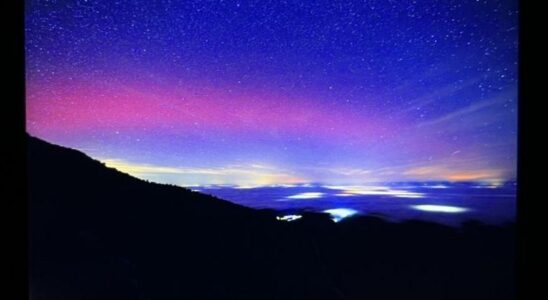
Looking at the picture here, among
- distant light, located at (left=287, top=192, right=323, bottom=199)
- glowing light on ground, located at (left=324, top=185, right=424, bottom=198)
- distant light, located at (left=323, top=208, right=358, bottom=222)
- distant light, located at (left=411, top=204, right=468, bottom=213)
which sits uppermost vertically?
glowing light on ground, located at (left=324, top=185, right=424, bottom=198)

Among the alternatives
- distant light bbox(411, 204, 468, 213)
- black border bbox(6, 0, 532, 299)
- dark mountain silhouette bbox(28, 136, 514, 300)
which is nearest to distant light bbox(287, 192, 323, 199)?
dark mountain silhouette bbox(28, 136, 514, 300)

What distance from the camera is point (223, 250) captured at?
13.9ft

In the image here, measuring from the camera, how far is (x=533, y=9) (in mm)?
1478

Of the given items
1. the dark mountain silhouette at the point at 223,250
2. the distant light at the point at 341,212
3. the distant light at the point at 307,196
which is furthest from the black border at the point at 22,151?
the distant light at the point at 307,196

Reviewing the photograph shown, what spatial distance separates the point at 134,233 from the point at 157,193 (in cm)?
65

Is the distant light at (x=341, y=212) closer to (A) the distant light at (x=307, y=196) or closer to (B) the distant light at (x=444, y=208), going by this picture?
(A) the distant light at (x=307, y=196)

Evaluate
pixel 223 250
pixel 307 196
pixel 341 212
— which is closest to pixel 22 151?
pixel 307 196

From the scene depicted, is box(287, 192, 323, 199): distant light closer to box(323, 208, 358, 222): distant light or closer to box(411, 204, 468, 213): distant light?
box(323, 208, 358, 222): distant light

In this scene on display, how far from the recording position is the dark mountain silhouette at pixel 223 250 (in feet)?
9.27

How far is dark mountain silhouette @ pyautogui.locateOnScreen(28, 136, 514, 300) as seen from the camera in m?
2.82

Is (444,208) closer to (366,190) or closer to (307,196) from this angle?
(366,190)

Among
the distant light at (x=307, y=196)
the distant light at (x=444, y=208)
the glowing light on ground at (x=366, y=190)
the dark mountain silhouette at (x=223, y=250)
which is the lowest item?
the dark mountain silhouette at (x=223, y=250)

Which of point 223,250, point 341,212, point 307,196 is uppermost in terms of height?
Result: point 307,196

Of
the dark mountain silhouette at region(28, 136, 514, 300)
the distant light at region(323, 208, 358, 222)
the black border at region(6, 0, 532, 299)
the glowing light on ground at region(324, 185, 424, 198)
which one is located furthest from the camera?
the dark mountain silhouette at region(28, 136, 514, 300)
